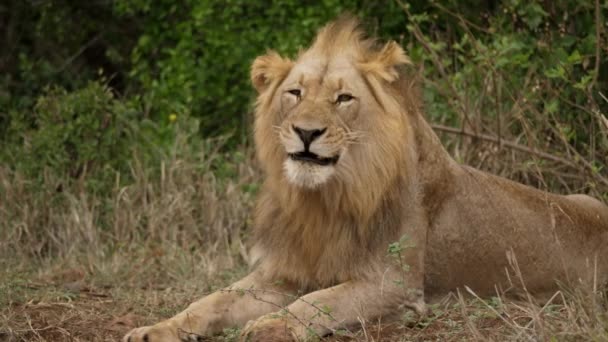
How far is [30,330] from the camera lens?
4859mm

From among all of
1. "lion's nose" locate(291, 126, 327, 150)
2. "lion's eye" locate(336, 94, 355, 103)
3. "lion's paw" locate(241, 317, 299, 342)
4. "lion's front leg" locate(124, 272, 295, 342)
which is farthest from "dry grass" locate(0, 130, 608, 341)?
"lion's eye" locate(336, 94, 355, 103)

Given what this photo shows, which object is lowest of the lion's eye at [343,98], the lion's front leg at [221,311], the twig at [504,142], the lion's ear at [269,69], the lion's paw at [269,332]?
the lion's front leg at [221,311]

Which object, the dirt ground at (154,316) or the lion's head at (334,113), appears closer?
the dirt ground at (154,316)

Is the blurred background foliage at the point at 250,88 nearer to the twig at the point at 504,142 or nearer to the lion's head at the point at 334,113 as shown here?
the twig at the point at 504,142

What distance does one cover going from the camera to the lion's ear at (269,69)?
5.14 m

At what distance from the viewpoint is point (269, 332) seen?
4449mm

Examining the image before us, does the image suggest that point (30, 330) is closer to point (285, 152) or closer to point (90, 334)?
point (90, 334)

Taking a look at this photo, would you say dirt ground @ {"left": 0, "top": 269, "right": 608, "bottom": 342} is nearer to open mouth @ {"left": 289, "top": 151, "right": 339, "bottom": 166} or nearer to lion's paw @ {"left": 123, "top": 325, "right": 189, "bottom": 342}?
lion's paw @ {"left": 123, "top": 325, "right": 189, "bottom": 342}

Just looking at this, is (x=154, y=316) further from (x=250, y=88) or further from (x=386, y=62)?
(x=250, y=88)

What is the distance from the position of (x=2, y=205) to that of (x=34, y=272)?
77 cm

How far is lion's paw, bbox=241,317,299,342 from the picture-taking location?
4.43m

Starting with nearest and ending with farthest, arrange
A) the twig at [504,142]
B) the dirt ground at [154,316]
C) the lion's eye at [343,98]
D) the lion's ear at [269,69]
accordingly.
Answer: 1. the dirt ground at [154,316]
2. the lion's eye at [343,98]
3. the lion's ear at [269,69]
4. the twig at [504,142]

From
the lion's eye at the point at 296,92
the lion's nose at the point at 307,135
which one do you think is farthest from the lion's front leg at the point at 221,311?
the lion's eye at the point at 296,92

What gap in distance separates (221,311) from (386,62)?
4.18 feet
